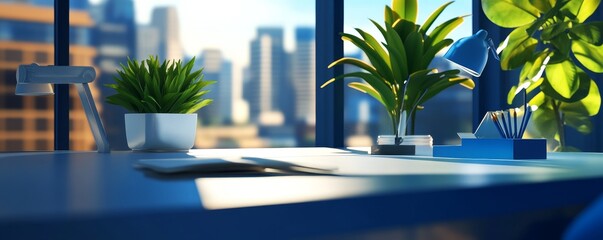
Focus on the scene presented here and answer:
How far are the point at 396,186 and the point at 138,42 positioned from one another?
387cm

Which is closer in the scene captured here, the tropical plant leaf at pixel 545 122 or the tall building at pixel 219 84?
the tropical plant leaf at pixel 545 122

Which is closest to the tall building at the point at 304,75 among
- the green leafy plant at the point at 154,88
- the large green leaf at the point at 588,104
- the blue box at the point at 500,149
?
the large green leaf at the point at 588,104

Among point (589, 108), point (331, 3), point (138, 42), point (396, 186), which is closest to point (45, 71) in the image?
point (396, 186)

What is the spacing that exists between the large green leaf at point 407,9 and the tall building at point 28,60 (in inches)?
63.8

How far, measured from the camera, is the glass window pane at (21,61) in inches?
133

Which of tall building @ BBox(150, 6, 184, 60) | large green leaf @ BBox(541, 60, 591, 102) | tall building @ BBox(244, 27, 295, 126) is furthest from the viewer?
tall building @ BBox(150, 6, 184, 60)

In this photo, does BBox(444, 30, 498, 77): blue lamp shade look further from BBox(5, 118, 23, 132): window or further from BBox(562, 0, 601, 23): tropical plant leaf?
BBox(5, 118, 23, 132): window

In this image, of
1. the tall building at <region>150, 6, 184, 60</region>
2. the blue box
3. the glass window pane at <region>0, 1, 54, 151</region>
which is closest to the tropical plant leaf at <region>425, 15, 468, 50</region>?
the blue box

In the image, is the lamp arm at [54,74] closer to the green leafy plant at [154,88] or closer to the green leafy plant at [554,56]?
the green leafy plant at [154,88]

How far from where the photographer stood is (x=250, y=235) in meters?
0.49

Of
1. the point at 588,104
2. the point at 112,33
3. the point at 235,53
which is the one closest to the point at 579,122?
the point at 588,104

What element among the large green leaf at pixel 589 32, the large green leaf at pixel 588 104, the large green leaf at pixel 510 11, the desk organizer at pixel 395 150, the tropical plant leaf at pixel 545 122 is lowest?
the desk organizer at pixel 395 150

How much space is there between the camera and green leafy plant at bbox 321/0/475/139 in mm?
1777

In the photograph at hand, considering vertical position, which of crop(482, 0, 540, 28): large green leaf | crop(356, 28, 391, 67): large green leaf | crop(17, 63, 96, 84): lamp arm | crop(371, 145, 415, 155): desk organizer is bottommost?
crop(371, 145, 415, 155): desk organizer
